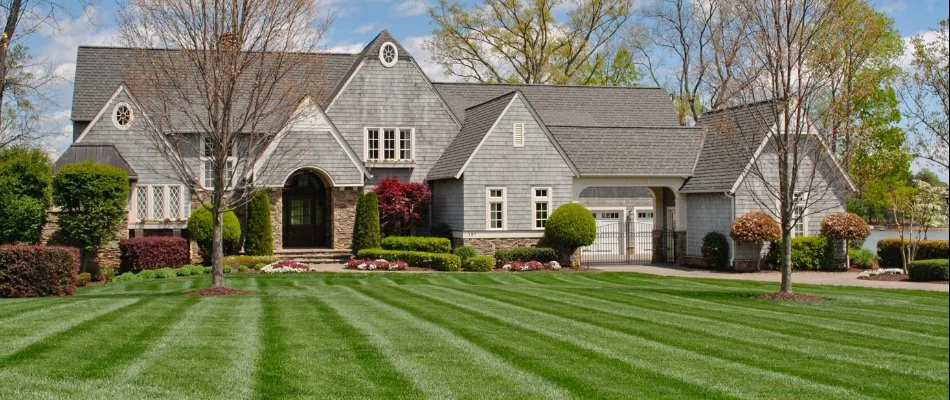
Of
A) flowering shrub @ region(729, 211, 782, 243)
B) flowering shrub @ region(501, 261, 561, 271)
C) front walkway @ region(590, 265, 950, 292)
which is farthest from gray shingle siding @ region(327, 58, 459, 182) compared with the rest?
flowering shrub @ region(729, 211, 782, 243)

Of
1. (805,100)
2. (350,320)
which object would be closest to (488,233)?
(805,100)

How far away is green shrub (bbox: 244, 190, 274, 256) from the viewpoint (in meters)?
29.7

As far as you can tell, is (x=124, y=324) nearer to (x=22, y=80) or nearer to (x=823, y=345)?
(x=823, y=345)

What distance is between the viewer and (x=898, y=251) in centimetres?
3011

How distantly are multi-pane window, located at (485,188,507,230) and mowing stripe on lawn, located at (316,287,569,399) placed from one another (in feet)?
54.4

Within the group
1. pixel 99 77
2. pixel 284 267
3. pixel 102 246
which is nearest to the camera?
pixel 284 267

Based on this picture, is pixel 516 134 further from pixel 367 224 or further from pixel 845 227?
pixel 845 227

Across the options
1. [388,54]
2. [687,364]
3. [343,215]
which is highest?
[388,54]

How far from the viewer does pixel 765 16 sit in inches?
691

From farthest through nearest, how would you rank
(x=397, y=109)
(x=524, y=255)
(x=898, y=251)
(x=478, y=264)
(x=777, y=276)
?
(x=397, y=109) < (x=898, y=251) < (x=524, y=255) < (x=478, y=264) < (x=777, y=276)

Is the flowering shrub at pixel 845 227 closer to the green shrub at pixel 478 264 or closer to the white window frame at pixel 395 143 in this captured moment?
the green shrub at pixel 478 264

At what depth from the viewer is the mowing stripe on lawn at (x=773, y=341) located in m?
9.87

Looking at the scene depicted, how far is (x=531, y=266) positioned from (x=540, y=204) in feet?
10.7

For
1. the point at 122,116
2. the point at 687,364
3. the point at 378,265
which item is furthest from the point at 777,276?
the point at 122,116
